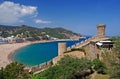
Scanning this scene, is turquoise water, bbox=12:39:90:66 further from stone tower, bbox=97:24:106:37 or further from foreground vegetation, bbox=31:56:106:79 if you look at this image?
foreground vegetation, bbox=31:56:106:79

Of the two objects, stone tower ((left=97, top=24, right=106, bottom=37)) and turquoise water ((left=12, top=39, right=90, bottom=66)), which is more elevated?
stone tower ((left=97, top=24, right=106, bottom=37))

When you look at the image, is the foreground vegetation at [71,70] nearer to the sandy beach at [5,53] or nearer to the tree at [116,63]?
the tree at [116,63]

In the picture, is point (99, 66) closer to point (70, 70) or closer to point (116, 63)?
point (70, 70)

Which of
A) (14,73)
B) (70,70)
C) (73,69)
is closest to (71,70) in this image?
(70,70)

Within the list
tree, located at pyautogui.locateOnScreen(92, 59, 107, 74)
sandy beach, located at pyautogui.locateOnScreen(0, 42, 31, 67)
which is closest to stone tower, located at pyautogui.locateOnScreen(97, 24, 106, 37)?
tree, located at pyautogui.locateOnScreen(92, 59, 107, 74)

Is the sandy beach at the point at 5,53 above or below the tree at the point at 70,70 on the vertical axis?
below

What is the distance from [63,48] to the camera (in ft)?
82.9

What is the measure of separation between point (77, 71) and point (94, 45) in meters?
5.45

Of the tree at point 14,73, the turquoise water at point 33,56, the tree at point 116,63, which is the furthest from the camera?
the turquoise water at point 33,56

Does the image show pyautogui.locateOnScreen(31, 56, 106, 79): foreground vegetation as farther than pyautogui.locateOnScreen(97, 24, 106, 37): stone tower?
No

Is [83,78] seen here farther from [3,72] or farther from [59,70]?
[3,72]

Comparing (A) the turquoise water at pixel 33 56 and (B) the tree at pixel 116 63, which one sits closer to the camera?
(B) the tree at pixel 116 63

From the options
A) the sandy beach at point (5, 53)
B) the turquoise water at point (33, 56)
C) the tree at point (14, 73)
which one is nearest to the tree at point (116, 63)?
the tree at point (14, 73)

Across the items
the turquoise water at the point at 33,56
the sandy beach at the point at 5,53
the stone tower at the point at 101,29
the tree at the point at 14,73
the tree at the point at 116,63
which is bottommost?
the turquoise water at the point at 33,56
